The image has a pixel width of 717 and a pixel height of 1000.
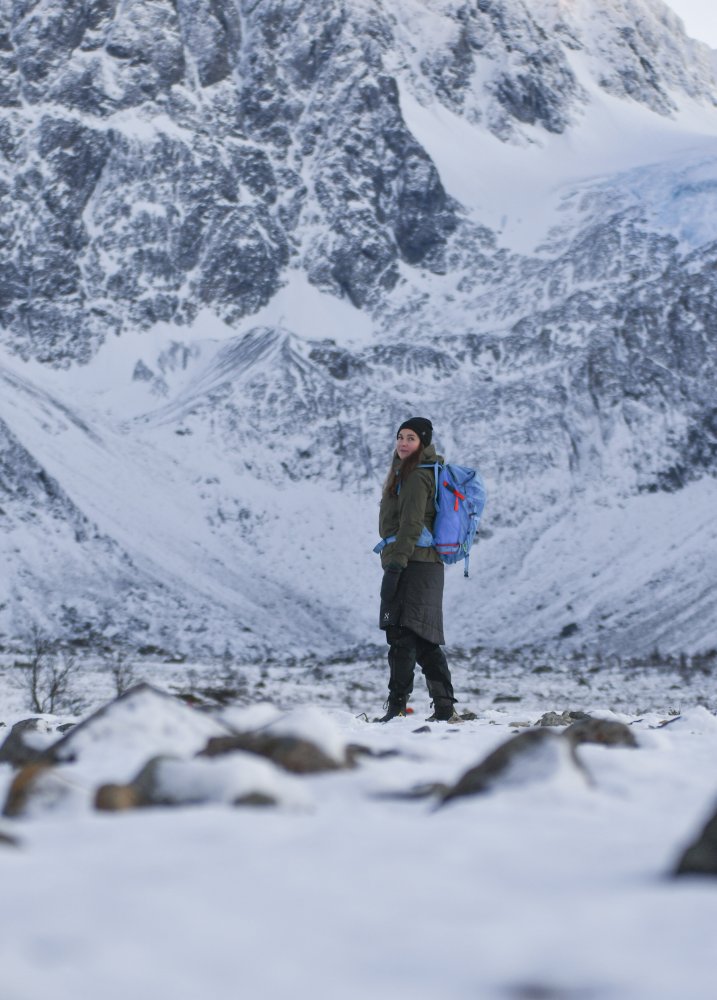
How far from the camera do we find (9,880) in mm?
2242

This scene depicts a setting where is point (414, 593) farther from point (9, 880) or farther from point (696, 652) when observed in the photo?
point (696, 652)

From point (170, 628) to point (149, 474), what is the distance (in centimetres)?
1476

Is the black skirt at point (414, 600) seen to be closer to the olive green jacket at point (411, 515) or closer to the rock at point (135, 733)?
the olive green jacket at point (411, 515)

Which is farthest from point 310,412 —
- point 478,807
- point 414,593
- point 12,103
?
point 478,807

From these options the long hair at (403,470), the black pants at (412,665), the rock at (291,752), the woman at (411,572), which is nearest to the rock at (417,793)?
the rock at (291,752)

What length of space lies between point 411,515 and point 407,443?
52 cm

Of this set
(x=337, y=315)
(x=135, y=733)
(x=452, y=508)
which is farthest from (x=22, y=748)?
(x=337, y=315)

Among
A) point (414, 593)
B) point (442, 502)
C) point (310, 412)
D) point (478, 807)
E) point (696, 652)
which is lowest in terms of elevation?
point (310, 412)

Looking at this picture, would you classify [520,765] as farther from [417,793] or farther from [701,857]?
[701,857]

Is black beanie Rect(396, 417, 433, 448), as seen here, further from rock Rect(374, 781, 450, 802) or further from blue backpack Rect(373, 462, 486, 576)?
rock Rect(374, 781, 450, 802)

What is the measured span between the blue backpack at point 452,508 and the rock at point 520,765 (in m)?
5.37

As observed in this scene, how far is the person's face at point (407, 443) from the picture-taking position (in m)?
8.80

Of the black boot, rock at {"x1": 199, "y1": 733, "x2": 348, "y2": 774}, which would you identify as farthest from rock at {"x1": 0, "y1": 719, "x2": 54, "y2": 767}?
the black boot

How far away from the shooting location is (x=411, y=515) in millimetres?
8719
